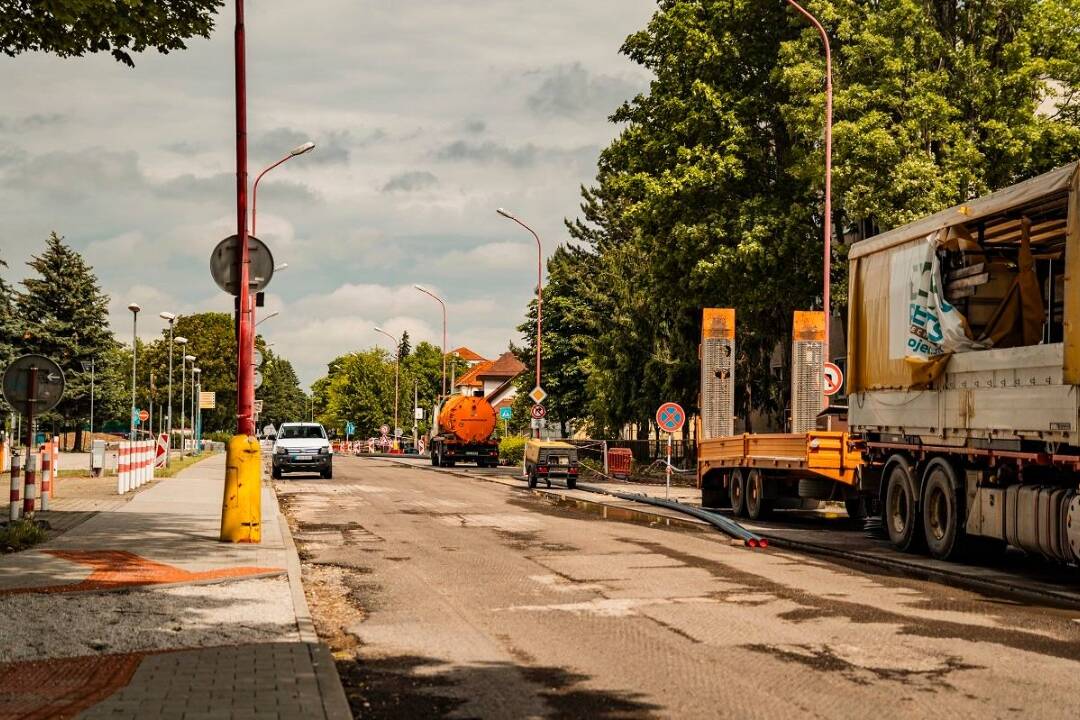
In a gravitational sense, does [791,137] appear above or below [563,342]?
above

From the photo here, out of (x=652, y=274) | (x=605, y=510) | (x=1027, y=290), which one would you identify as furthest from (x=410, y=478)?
(x=1027, y=290)

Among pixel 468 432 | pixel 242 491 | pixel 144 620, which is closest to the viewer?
pixel 144 620

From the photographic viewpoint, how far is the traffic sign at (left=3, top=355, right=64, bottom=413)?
1574cm

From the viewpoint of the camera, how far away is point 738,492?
22516mm

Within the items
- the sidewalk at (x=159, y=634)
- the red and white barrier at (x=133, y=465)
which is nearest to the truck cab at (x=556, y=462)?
the red and white barrier at (x=133, y=465)

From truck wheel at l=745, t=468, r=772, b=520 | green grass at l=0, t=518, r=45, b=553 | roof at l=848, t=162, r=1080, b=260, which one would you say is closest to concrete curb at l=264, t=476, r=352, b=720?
green grass at l=0, t=518, r=45, b=553

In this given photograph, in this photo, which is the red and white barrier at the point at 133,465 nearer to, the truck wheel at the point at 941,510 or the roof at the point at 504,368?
the truck wheel at the point at 941,510

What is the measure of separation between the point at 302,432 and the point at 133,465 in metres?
11.1

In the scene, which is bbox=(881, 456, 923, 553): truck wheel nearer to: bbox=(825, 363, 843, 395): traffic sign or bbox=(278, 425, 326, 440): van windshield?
bbox=(825, 363, 843, 395): traffic sign

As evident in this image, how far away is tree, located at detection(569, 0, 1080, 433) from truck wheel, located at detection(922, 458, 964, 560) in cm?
1452

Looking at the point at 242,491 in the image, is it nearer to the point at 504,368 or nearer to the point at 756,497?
the point at 756,497

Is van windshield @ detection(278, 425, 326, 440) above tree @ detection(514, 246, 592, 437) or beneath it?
beneath

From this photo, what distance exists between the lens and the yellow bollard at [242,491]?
14.5 metres

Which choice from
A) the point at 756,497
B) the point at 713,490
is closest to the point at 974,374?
the point at 756,497
